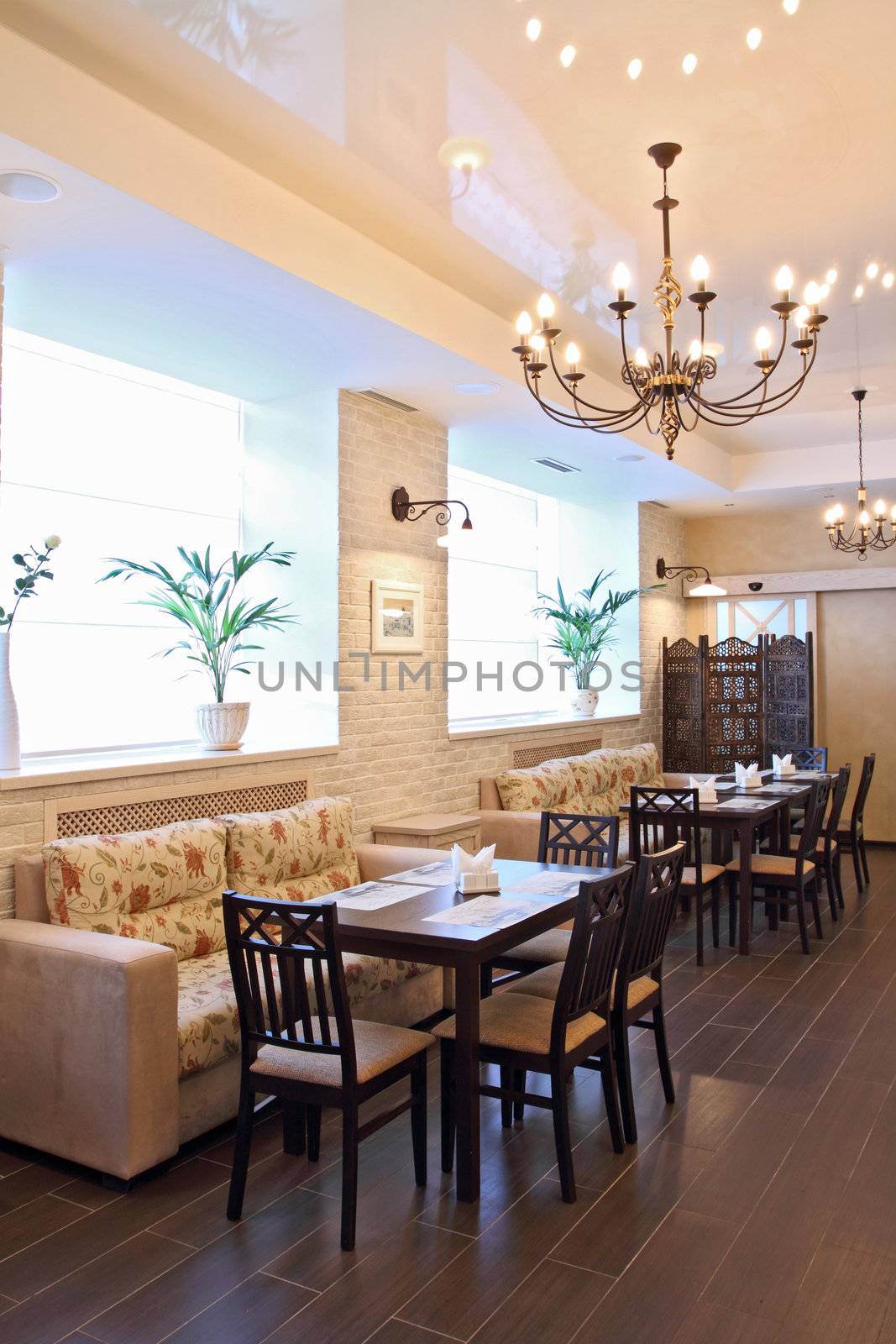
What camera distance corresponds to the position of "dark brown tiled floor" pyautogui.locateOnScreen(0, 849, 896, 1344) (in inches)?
96.0

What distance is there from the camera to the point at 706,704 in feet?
29.6

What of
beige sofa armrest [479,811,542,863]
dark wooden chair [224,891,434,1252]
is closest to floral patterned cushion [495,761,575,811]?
beige sofa armrest [479,811,542,863]

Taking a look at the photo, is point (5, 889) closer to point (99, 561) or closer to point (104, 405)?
point (99, 561)

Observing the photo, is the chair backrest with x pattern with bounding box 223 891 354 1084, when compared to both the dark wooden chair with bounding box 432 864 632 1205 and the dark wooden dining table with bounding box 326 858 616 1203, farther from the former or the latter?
the dark wooden chair with bounding box 432 864 632 1205

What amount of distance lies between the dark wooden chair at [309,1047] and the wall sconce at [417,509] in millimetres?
3227

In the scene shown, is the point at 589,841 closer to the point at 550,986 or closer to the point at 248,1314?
the point at 550,986

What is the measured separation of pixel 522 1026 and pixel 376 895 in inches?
32.2

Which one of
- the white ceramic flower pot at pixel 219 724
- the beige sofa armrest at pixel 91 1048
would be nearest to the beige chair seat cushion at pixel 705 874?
the white ceramic flower pot at pixel 219 724

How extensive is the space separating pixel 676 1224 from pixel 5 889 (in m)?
2.49

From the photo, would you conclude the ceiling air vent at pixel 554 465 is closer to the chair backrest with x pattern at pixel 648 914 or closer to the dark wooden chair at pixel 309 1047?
the chair backrest with x pattern at pixel 648 914

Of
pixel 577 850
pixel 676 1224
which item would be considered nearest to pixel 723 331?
pixel 577 850

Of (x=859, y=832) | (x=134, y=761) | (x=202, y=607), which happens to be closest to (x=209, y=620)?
(x=202, y=607)

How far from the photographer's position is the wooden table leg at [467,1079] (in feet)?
9.85

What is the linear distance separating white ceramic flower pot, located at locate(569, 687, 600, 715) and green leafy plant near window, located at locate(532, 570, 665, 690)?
17cm
